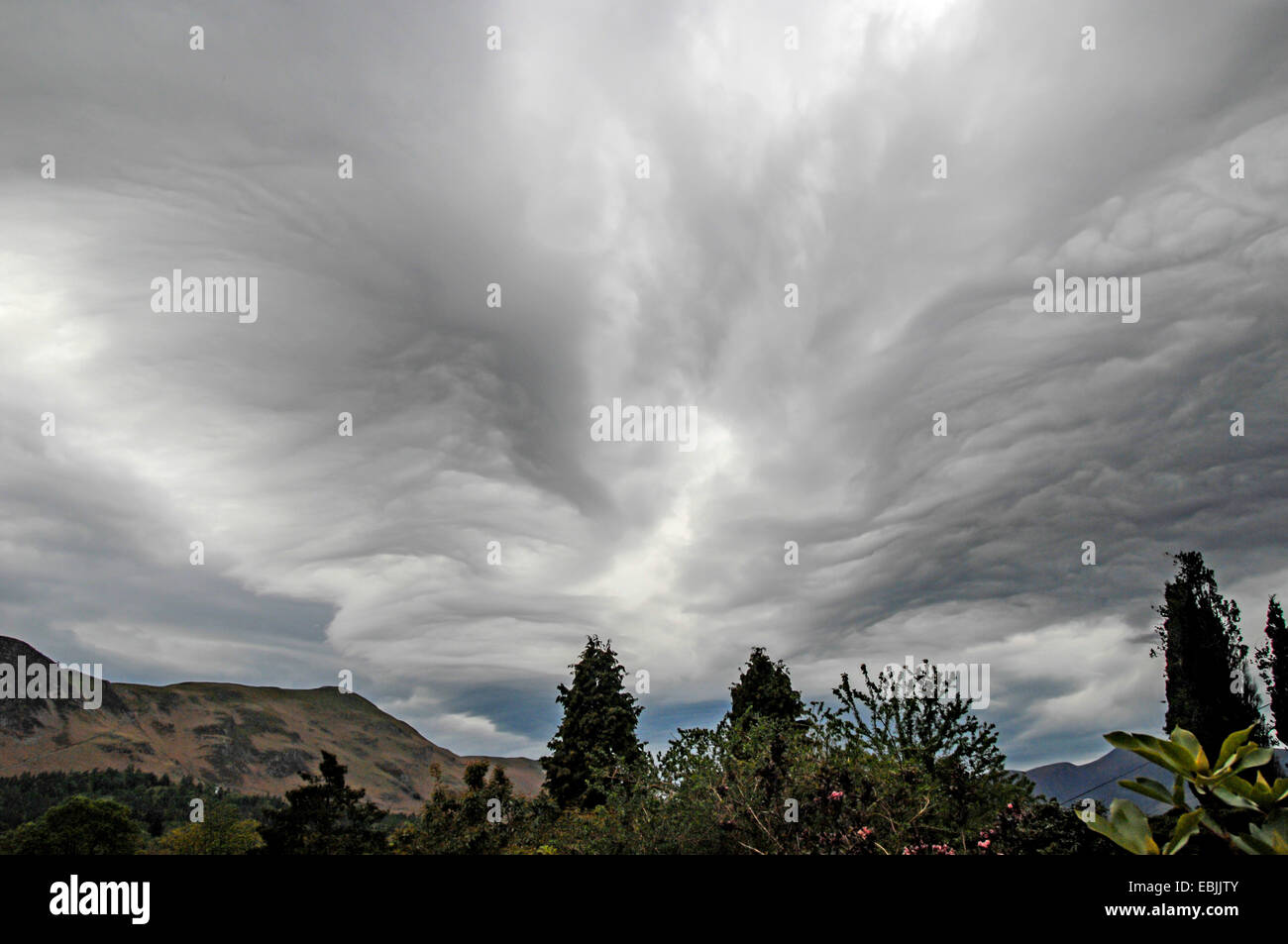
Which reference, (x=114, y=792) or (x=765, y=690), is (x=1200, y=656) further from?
(x=114, y=792)

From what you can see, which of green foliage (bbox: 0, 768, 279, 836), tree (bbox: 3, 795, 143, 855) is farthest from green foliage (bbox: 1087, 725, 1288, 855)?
green foliage (bbox: 0, 768, 279, 836)

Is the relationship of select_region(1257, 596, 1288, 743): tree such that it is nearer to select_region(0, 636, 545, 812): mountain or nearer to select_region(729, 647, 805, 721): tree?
select_region(729, 647, 805, 721): tree

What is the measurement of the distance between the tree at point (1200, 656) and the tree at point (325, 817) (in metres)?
30.4

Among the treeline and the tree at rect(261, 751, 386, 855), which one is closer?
the treeline

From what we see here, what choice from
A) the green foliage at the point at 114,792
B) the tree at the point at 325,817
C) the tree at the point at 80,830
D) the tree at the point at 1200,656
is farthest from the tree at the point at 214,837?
the tree at the point at 1200,656

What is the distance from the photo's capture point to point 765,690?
27562mm

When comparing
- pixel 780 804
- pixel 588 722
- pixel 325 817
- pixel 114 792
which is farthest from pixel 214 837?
pixel 114 792

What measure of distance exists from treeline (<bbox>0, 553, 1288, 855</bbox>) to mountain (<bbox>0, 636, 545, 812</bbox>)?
31240mm

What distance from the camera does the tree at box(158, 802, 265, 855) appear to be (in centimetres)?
2467

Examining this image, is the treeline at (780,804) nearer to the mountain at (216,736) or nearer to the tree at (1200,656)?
the tree at (1200,656)

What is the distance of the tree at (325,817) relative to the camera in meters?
20.9
